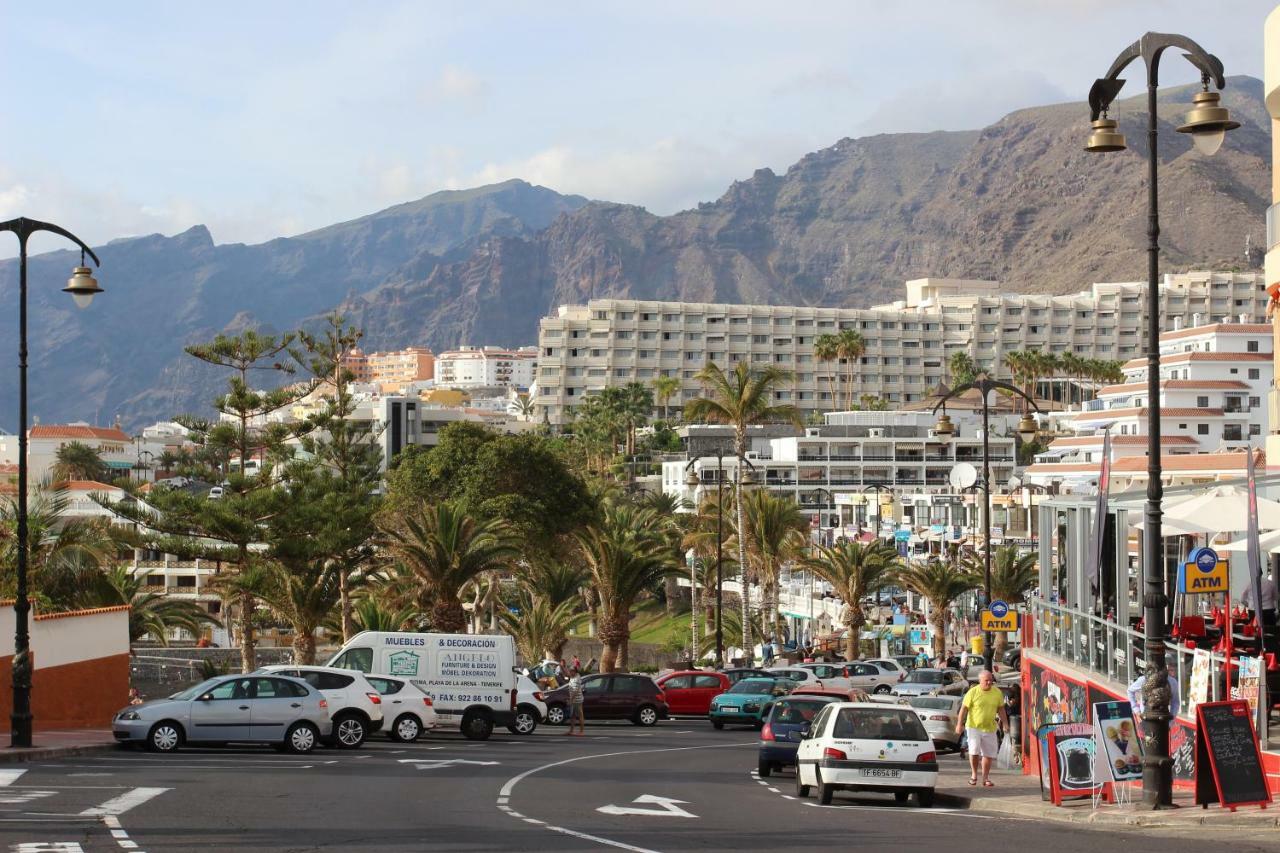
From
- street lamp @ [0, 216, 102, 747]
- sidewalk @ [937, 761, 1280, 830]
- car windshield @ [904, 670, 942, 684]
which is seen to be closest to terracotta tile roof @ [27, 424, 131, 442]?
car windshield @ [904, 670, 942, 684]

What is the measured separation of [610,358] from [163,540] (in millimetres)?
134092

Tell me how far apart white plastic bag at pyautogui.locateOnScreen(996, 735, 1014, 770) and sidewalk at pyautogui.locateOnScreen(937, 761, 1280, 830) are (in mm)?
903

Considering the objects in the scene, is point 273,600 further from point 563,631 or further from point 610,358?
point 610,358

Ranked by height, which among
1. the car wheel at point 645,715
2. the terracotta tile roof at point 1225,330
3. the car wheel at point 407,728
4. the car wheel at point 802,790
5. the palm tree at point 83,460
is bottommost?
the car wheel at point 645,715

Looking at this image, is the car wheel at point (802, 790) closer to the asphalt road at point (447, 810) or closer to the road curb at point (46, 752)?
the asphalt road at point (447, 810)

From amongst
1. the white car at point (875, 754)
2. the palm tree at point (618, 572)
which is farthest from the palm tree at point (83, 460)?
the white car at point (875, 754)

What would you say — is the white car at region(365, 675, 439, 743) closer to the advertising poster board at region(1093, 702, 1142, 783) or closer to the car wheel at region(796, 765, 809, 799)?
the car wheel at region(796, 765, 809, 799)

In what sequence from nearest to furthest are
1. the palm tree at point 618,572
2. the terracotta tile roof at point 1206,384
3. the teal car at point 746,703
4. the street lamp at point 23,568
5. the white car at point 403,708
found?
the street lamp at point 23,568 → the white car at point 403,708 → the teal car at point 746,703 → the palm tree at point 618,572 → the terracotta tile roof at point 1206,384

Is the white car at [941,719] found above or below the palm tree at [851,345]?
below

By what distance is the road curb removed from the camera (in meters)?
22.1

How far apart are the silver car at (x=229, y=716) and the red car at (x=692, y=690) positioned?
1827 centimetres

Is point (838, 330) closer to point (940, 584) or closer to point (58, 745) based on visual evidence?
point (940, 584)

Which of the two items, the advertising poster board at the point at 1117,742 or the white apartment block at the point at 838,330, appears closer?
the advertising poster board at the point at 1117,742

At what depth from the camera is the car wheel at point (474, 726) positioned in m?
31.3
